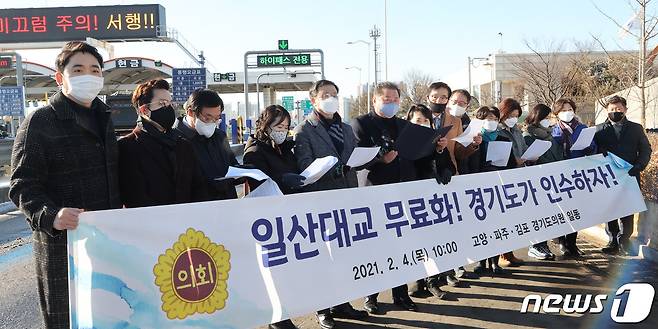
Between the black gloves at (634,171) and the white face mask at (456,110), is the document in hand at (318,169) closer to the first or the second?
the white face mask at (456,110)

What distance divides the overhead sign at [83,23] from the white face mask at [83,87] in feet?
112

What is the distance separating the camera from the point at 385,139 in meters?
4.53

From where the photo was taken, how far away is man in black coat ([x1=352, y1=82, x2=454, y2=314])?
4.53 metres

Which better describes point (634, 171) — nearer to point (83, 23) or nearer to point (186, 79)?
point (186, 79)

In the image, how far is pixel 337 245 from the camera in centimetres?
352

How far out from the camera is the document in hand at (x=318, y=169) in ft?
12.1

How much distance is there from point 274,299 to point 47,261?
1240 millimetres

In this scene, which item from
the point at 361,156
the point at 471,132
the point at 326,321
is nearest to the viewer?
the point at 361,156

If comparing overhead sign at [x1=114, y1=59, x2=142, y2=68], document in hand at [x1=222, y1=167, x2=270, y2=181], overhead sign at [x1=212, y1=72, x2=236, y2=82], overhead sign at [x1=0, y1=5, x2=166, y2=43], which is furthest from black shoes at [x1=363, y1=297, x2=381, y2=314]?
overhead sign at [x1=212, y1=72, x2=236, y2=82]

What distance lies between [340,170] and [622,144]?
353 centimetres

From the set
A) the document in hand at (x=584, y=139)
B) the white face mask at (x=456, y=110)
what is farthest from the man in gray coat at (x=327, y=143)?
the document in hand at (x=584, y=139)

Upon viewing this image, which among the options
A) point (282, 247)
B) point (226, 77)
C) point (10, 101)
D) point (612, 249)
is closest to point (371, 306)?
point (282, 247)

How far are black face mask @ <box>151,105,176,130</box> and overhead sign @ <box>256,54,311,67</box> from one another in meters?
18.5

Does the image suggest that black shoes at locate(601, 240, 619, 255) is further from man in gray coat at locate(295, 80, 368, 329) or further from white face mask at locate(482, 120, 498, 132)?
man in gray coat at locate(295, 80, 368, 329)
